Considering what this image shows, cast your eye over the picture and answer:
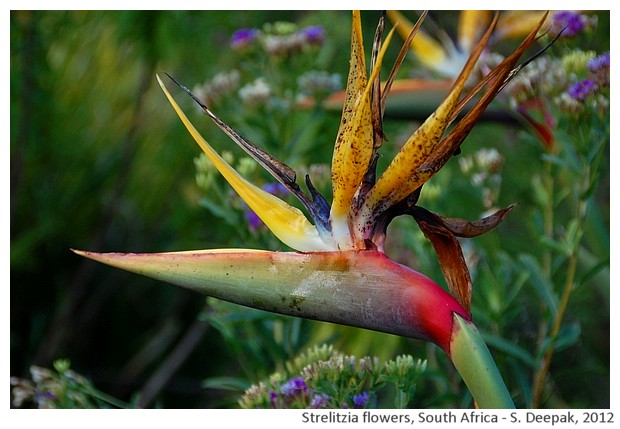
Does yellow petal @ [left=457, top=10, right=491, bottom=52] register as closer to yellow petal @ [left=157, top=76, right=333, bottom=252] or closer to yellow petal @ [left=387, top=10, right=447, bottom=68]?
yellow petal @ [left=387, top=10, right=447, bottom=68]

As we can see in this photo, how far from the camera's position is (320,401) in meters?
0.85

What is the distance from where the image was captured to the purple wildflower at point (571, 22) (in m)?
1.13

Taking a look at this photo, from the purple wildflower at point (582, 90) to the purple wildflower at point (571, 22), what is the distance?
13cm

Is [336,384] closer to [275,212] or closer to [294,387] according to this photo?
[294,387]

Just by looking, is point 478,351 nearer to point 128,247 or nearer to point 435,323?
point 435,323

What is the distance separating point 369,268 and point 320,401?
0.23 m

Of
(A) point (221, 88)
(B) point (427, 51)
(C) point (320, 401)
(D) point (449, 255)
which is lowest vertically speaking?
(C) point (320, 401)

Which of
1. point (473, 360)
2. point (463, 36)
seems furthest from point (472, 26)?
point (473, 360)

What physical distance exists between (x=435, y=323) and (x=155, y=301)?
151 centimetres

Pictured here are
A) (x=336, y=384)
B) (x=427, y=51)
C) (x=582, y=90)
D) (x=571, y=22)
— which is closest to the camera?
(x=336, y=384)

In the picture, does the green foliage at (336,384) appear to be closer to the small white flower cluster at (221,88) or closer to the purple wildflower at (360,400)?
the purple wildflower at (360,400)

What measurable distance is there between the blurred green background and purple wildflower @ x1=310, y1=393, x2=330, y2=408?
24.1 inches

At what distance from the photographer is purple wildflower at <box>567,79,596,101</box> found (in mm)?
1029

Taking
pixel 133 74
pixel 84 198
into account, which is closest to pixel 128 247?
pixel 84 198
